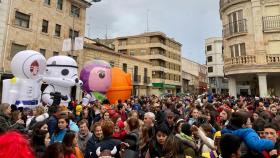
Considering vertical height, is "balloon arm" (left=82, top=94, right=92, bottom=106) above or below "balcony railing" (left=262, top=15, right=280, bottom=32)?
below

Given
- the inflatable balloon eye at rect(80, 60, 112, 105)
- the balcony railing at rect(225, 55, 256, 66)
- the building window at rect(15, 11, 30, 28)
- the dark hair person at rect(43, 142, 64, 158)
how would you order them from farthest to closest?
the balcony railing at rect(225, 55, 256, 66)
the building window at rect(15, 11, 30, 28)
the inflatable balloon eye at rect(80, 60, 112, 105)
the dark hair person at rect(43, 142, 64, 158)

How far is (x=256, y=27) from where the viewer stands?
2294 cm

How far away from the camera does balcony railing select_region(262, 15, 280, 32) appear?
73.5ft

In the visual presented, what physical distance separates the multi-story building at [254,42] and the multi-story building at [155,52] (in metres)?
24.9

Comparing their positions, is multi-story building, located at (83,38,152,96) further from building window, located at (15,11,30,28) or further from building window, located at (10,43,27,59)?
building window, located at (10,43,27,59)

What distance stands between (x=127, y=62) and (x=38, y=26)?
16.2 m

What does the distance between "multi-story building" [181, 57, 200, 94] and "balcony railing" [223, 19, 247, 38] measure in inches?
1616

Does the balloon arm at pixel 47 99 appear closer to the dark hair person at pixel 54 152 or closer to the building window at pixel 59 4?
the dark hair person at pixel 54 152

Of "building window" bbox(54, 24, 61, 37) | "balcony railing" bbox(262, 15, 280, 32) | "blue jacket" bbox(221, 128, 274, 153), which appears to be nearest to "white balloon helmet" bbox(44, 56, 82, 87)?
"blue jacket" bbox(221, 128, 274, 153)

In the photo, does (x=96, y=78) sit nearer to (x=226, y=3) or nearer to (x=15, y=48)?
(x=15, y=48)

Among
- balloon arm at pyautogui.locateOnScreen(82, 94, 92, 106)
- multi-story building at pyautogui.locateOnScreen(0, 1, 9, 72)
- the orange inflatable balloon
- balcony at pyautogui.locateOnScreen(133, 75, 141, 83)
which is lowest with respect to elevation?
balloon arm at pyautogui.locateOnScreen(82, 94, 92, 106)

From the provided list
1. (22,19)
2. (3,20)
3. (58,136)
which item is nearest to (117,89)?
(58,136)

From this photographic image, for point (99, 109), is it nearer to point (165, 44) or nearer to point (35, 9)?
point (35, 9)

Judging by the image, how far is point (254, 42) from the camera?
75.3 ft
